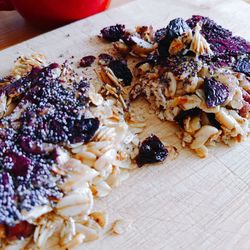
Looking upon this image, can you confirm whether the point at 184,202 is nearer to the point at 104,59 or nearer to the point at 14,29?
the point at 104,59

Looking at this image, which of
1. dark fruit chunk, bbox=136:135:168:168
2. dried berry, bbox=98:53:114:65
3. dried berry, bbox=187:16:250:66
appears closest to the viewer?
dark fruit chunk, bbox=136:135:168:168

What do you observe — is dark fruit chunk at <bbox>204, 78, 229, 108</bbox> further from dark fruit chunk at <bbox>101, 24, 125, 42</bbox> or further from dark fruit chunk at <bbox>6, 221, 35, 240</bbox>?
dark fruit chunk at <bbox>6, 221, 35, 240</bbox>

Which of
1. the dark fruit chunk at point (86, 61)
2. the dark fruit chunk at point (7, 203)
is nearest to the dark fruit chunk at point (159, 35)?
the dark fruit chunk at point (86, 61)

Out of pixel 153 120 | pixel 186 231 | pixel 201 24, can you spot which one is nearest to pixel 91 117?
pixel 153 120

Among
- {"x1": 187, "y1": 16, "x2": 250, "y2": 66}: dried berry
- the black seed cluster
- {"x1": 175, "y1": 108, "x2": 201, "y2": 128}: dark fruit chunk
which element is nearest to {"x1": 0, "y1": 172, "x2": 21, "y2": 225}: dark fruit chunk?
the black seed cluster

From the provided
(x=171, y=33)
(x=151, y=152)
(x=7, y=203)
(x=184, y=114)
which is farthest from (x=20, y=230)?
(x=171, y=33)

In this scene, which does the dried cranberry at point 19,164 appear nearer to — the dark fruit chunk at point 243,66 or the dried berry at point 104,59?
the dried berry at point 104,59
